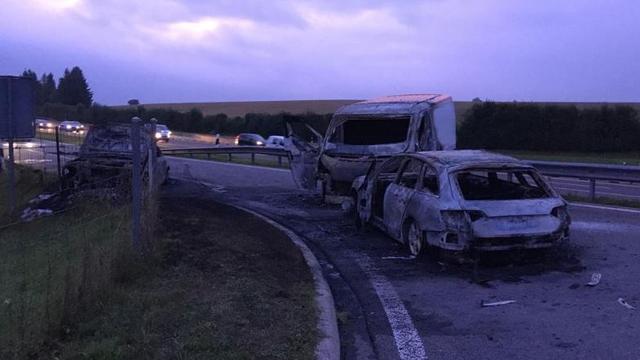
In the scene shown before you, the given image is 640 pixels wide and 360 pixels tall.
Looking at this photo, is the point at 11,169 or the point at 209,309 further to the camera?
the point at 11,169

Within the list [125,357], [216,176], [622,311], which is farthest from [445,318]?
[216,176]

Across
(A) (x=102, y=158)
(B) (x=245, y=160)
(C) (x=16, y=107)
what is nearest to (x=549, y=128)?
(B) (x=245, y=160)

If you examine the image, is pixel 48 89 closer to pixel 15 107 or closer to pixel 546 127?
pixel 546 127

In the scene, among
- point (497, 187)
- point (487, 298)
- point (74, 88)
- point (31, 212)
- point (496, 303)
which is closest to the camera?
point (496, 303)

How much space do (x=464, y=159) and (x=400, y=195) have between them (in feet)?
3.52

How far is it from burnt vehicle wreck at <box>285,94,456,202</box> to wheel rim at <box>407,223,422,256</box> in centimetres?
445

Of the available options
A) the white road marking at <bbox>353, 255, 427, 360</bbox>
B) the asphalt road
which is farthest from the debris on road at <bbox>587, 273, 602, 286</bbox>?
the white road marking at <bbox>353, 255, 427, 360</bbox>

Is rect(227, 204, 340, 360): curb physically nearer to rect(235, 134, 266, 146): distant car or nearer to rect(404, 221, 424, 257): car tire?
rect(404, 221, 424, 257): car tire

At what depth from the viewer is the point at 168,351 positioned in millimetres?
5137

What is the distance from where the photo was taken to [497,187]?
976 cm

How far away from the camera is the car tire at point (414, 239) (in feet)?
29.9

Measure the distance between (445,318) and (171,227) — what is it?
522cm

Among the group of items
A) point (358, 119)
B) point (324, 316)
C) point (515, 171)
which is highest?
point (358, 119)

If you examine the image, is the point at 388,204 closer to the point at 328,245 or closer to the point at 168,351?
the point at 328,245
